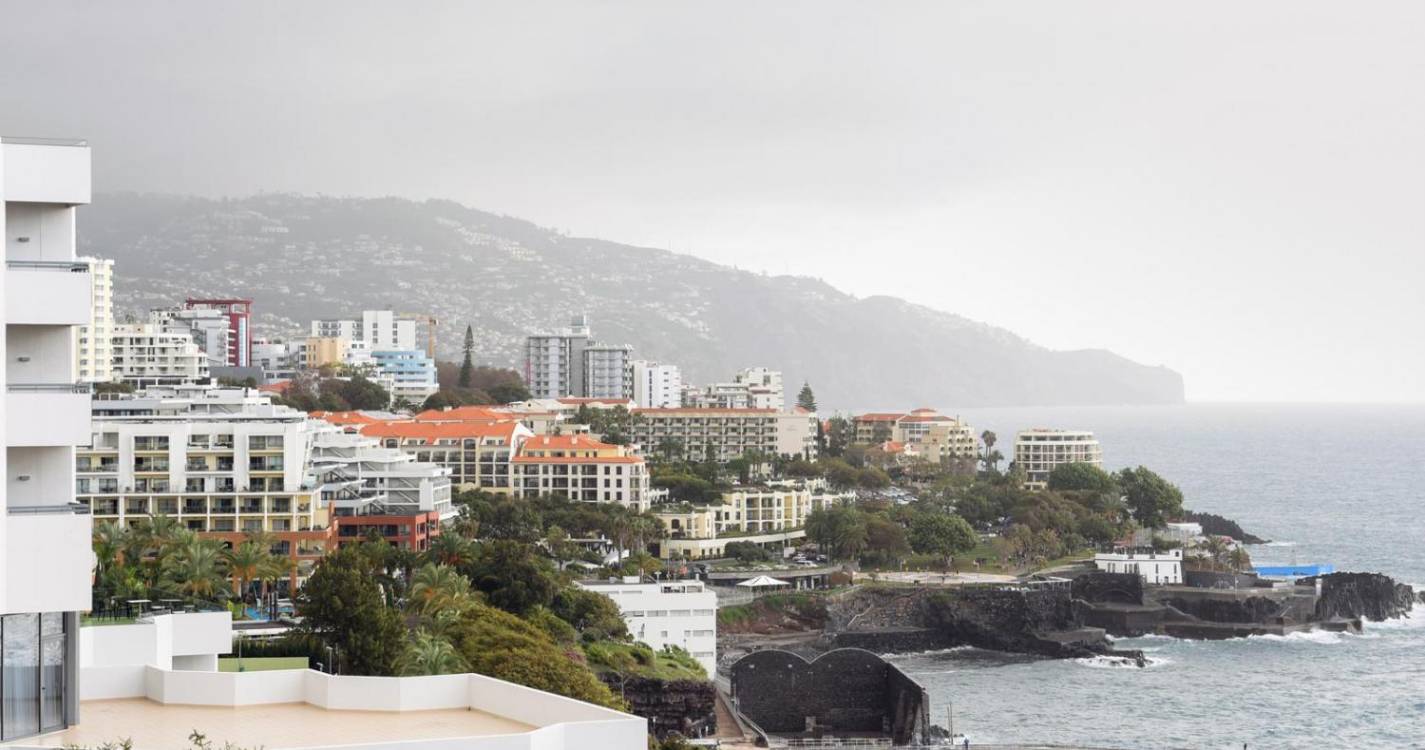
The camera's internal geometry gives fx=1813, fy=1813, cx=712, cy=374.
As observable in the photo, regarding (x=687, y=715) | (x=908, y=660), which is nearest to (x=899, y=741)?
(x=687, y=715)

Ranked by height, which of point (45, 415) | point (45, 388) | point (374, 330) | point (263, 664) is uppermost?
point (374, 330)

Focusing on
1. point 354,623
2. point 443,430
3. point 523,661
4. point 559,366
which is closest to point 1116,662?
point 523,661

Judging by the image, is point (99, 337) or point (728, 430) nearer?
point (99, 337)

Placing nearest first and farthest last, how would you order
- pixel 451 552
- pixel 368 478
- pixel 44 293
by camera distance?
pixel 44 293, pixel 451 552, pixel 368 478

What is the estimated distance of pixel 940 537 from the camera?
72.7m

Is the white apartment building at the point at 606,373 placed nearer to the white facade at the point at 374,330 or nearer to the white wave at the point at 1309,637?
the white facade at the point at 374,330

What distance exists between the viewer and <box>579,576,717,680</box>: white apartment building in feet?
155

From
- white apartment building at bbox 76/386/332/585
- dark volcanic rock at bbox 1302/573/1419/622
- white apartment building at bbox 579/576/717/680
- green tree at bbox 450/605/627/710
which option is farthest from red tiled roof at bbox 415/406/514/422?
green tree at bbox 450/605/627/710

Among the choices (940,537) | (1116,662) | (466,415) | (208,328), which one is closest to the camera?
(1116,662)

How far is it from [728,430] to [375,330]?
2518 inches

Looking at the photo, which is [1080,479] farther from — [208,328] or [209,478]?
[208,328]

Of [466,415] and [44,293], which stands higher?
Answer: [44,293]

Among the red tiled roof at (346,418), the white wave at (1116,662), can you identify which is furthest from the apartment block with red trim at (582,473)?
the white wave at (1116,662)

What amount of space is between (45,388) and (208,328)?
11667 centimetres
